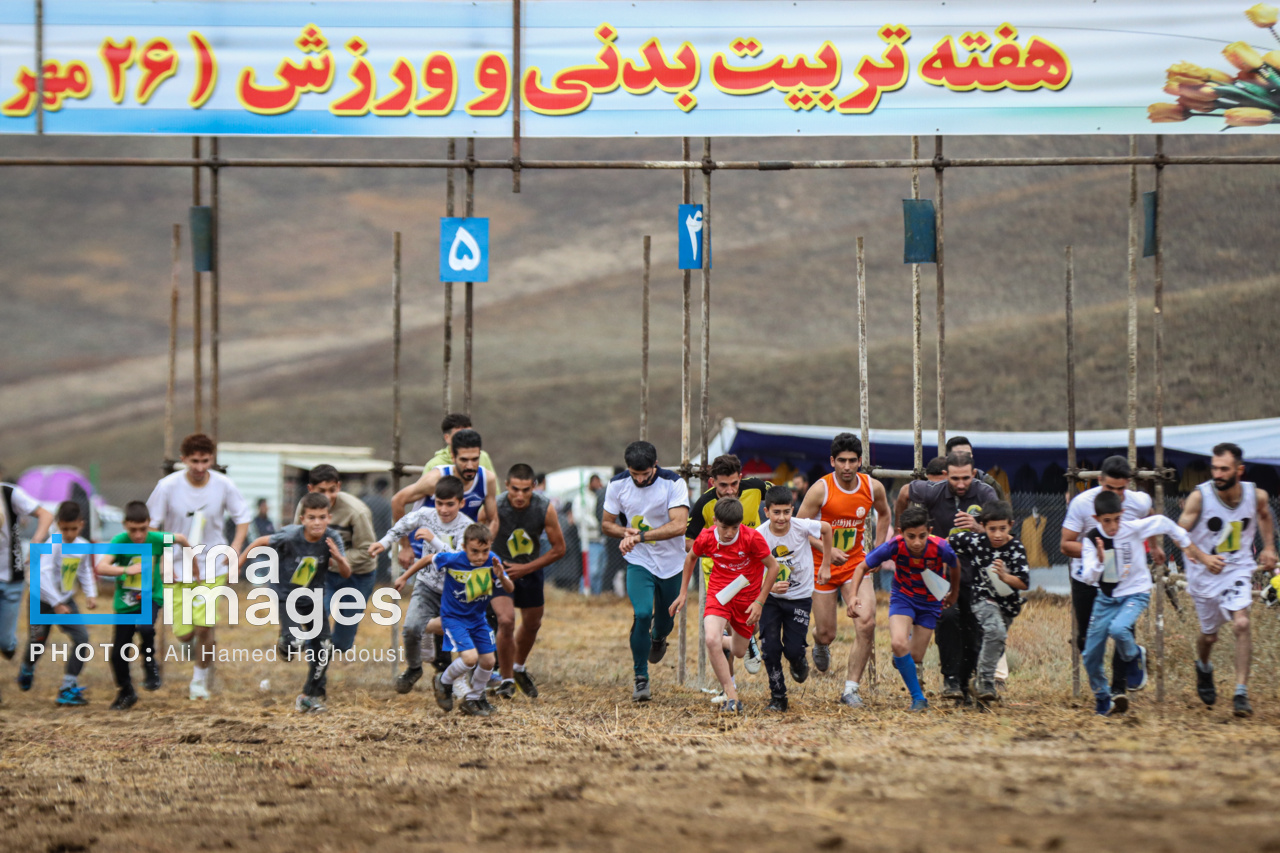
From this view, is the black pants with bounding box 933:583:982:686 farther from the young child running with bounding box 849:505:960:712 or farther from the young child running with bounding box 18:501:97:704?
the young child running with bounding box 18:501:97:704

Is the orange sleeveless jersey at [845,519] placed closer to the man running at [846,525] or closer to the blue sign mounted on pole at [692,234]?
the man running at [846,525]

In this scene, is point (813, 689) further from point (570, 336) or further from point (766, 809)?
point (570, 336)

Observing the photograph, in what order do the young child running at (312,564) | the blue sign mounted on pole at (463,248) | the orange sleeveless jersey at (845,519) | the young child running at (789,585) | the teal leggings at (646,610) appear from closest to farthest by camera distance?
the young child running at (789,585)
the young child running at (312,564)
the orange sleeveless jersey at (845,519)
the teal leggings at (646,610)
the blue sign mounted on pole at (463,248)

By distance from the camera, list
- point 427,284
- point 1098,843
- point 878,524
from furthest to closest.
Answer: point 427,284, point 878,524, point 1098,843

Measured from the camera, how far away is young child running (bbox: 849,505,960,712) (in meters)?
9.10

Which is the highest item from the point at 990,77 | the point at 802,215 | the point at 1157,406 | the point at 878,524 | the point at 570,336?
the point at 802,215

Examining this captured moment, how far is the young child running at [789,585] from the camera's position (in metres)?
9.50

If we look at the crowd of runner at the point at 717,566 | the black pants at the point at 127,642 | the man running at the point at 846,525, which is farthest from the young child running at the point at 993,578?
the black pants at the point at 127,642

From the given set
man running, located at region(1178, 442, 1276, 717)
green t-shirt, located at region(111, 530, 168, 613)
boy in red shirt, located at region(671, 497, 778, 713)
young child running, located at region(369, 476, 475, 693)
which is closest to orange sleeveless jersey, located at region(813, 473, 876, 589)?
boy in red shirt, located at region(671, 497, 778, 713)

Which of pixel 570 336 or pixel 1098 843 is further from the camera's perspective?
pixel 570 336

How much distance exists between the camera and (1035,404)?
4938 centimetres

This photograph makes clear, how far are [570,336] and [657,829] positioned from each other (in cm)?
6917

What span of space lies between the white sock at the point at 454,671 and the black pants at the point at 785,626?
7.03ft

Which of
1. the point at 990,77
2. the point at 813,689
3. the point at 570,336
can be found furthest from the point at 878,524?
the point at 570,336
